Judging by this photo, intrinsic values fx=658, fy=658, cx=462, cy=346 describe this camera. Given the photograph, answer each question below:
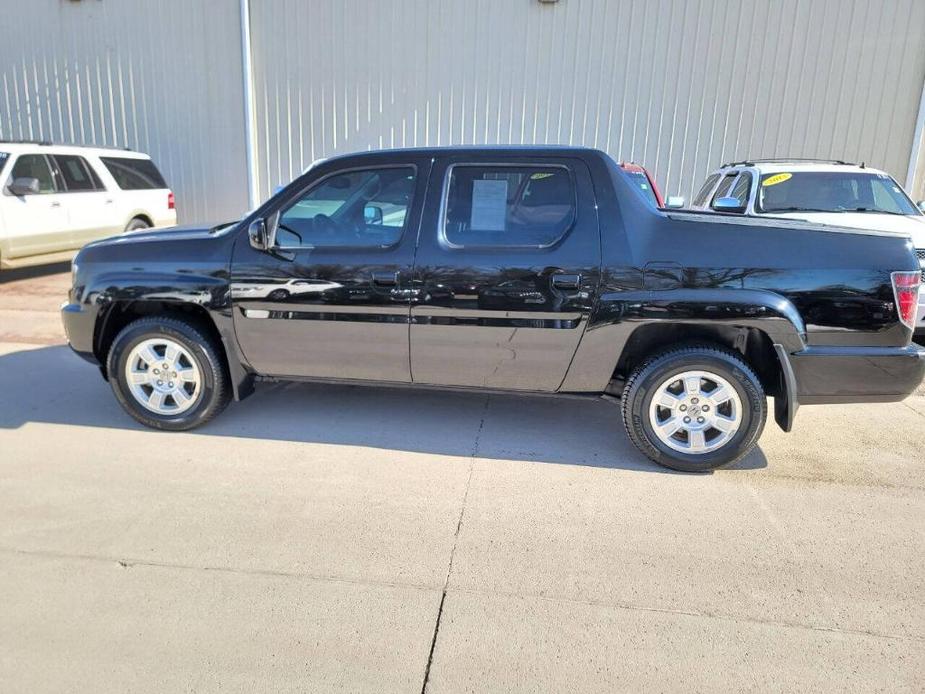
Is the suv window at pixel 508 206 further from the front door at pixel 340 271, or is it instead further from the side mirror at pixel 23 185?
the side mirror at pixel 23 185

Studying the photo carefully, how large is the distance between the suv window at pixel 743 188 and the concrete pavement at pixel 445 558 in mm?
3331

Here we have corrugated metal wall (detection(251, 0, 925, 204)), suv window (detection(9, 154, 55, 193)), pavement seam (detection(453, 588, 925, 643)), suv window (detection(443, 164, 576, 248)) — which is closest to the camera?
pavement seam (detection(453, 588, 925, 643))

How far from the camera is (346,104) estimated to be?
11805 millimetres

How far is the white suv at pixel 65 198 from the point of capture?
8.69 metres

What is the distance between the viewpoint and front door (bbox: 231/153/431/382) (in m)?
4.01

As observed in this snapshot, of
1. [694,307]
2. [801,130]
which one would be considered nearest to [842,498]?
[694,307]

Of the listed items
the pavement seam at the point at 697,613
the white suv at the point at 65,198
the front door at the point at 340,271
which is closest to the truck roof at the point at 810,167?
the front door at the point at 340,271

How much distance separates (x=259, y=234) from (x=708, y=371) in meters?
2.80

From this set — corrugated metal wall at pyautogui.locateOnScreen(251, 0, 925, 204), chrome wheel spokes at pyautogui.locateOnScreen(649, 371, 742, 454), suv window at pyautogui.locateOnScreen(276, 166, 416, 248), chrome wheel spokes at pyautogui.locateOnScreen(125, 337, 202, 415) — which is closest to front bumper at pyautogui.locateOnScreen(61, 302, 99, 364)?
chrome wheel spokes at pyautogui.locateOnScreen(125, 337, 202, 415)

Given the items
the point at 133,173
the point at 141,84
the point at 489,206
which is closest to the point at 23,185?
the point at 133,173

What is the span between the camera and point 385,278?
3.98 meters

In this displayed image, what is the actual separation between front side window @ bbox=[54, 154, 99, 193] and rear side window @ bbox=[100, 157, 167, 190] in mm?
351

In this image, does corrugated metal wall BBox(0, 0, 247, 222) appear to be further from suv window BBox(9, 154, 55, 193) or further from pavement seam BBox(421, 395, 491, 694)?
pavement seam BBox(421, 395, 491, 694)

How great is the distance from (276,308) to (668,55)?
9430 mm
